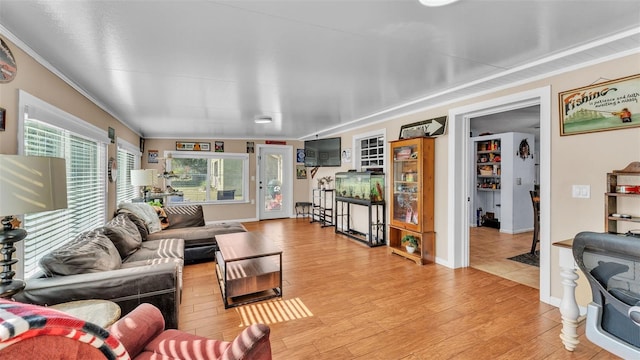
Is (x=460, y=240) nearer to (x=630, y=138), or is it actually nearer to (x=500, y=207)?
(x=630, y=138)

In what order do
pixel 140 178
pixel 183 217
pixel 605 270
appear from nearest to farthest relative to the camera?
pixel 605 270
pixel 140 178
pixel 183 217

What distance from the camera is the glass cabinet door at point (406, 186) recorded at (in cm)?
399

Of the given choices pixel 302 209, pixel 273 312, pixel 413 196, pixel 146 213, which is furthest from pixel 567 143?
pixel 302 209

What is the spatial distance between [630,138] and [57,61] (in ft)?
14.9

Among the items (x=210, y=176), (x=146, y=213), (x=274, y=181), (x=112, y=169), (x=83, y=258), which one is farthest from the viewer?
(x=274, y=181)

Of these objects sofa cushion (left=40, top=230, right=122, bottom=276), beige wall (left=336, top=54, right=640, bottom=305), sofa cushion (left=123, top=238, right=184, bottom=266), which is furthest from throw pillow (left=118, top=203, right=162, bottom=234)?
beige wall (left=336, top=54, right=640, bottom=305)

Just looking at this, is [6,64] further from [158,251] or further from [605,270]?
[605,270]

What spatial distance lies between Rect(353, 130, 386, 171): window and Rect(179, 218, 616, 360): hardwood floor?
1.98 metres

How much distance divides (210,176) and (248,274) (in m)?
4.93

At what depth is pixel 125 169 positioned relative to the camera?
16.9ft

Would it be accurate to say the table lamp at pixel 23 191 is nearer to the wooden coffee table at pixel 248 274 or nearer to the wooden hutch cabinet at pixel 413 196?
the wooden coffee table at pixel 248 274

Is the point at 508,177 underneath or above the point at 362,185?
above

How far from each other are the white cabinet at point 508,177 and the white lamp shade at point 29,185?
22.6 feet

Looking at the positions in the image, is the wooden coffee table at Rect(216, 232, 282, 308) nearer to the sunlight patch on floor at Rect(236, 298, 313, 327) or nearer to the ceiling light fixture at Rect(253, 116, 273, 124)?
the sunlight patch on floor at Rect(236, 298, 313, 327)
